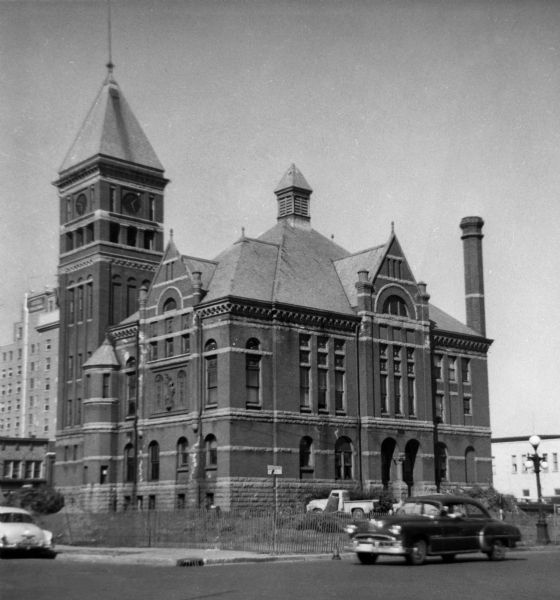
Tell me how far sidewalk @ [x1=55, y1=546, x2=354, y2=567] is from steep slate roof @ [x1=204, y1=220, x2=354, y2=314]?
23.8 meters

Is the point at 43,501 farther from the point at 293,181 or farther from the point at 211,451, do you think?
the point at 293,181

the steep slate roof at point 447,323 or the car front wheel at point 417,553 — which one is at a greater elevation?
the steep slate roof at point 447,323

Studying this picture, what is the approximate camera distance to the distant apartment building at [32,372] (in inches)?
5517

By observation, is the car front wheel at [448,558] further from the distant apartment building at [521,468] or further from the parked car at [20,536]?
the distant apartment building at [521,468]

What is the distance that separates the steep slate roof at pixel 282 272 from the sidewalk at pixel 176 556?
78.0 feet

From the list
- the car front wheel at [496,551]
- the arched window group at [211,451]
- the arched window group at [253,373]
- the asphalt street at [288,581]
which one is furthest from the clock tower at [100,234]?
the car front wheel at [496,551]

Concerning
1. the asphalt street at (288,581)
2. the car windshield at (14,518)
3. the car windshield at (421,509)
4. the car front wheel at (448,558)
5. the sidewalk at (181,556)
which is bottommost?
the sidewalk at (181,556)

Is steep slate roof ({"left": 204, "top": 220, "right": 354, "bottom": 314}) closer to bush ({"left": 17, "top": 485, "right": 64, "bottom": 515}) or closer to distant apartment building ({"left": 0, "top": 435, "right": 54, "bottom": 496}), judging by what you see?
bush ({"left": 17, "top": 485, "right": 64, "bottom": 515})

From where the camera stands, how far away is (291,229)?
66438 mm

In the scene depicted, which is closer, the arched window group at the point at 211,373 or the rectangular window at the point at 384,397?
the arched window group at the point at 211,373

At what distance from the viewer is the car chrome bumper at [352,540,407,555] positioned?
2442 cm

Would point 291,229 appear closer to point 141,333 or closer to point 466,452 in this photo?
point 141,333

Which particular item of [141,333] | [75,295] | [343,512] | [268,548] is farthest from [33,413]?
[268,548]

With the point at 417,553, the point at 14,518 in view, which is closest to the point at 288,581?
the point at 417,553
